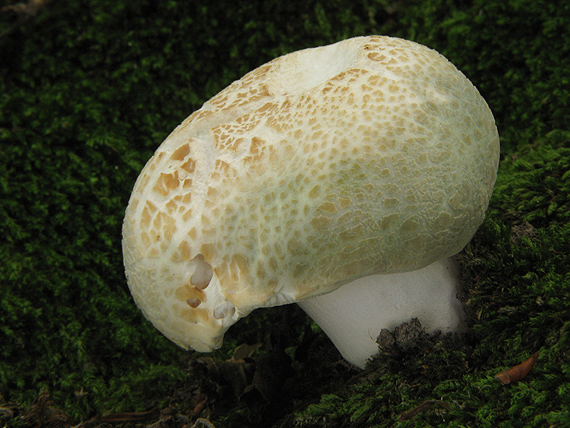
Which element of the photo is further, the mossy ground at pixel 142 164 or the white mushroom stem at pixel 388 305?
the mossy ground at pixel 142 164

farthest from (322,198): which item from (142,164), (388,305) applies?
(142,164)

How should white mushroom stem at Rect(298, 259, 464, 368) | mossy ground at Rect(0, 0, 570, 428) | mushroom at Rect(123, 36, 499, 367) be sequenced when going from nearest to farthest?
1. mushroom at Rect(123, 36, 499, 367)
2. white mushroom stem at Rect(298, 259, 464, 368)
3. mossy ground at Rect(0, 0, 570, 428)

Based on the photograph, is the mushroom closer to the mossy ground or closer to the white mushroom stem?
the white mushroom stem

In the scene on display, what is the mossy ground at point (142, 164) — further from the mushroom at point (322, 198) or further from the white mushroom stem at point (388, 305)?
the mushroom at point (322, 198)

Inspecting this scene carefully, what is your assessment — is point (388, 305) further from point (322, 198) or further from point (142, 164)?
point (142, 164)

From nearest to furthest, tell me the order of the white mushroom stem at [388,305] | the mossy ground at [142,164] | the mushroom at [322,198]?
the mushroom at [322,198], the white mushroom stem at [388,305], the mossy ground at [142,164]

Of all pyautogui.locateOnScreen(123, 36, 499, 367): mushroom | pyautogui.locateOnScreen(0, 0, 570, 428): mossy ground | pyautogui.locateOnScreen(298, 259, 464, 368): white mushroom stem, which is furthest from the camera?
pyautogui.locateOnScreen(0, 0, 570, 428): mossy ground

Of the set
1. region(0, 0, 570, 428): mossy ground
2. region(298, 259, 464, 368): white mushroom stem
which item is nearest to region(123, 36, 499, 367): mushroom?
region(298, 259, 464, 368): white mushroom stem

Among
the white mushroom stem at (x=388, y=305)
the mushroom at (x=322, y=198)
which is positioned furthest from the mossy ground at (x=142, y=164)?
the mushroom at (x=322, y=198)
